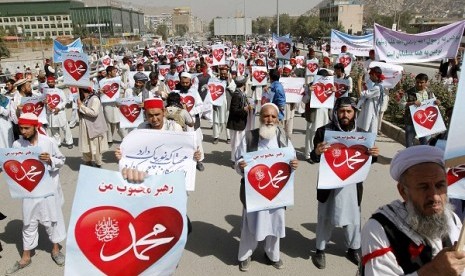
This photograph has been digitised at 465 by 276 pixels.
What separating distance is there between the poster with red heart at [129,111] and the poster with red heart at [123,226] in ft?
17.8

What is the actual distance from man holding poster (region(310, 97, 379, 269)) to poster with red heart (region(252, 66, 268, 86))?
728 centimetres

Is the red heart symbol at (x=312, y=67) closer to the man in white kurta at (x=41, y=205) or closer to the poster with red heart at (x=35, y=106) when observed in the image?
the poster with red heart at (x=35, y=106)

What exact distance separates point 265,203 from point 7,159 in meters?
2.69

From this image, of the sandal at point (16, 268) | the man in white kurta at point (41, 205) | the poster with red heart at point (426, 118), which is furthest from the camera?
the poster with red heart at point (426, 118)

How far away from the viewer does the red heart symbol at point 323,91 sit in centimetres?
730

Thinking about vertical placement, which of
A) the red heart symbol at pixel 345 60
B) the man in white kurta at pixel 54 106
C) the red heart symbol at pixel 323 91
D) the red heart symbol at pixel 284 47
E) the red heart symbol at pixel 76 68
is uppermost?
the red heart symbol at pixel 284 47

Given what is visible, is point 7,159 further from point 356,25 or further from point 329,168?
point 356,25

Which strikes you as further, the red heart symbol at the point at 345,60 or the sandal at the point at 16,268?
the red heart symbol at the point at 345,60

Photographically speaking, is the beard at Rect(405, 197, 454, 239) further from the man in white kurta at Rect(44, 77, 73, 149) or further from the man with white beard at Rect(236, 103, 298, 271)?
the man in white kurta at Rect(44, 77, 73, 149)

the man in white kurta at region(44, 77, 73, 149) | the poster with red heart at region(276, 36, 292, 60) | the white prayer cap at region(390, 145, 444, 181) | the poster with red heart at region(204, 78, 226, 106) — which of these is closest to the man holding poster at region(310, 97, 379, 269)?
the white prayer cap at region(390, 145, 444, 181)

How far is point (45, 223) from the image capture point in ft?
13.6

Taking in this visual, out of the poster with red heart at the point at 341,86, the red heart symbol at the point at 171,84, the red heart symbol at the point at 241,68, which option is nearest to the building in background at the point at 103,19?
the red heart symbol at the point at 241,68

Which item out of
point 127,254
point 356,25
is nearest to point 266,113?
point 127,254

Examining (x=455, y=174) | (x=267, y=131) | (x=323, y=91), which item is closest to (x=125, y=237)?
(x=267, y=131)
